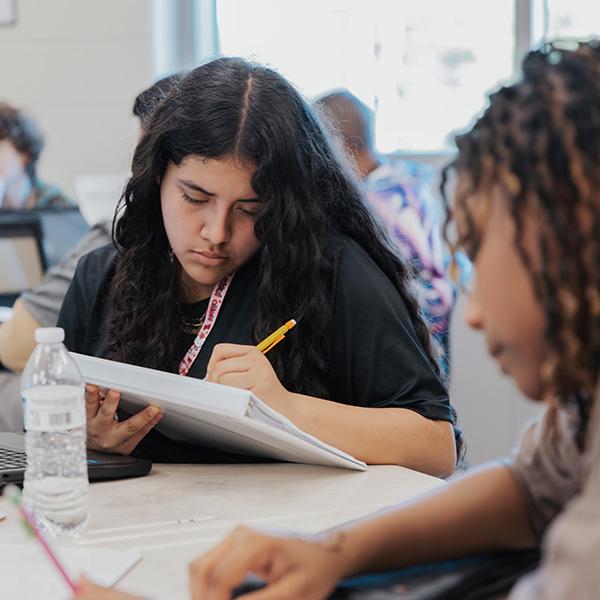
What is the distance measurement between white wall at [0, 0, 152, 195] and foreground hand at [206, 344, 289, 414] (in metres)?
2.56

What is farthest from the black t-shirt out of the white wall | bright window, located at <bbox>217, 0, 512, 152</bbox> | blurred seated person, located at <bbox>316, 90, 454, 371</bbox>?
the white wall

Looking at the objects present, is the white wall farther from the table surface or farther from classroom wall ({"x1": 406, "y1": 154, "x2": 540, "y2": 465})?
the table surface

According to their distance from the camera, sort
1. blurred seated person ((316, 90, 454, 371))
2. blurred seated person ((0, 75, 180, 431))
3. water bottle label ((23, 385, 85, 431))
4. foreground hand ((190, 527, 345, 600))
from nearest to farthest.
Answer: foreground hand ((190, 527, 345, 600)) < water bottle label ((23, 385, 85, 431)) < blurred seated person ((0, 75, 180, 431)) < blurred seated person ((316, 90, 454, 371))

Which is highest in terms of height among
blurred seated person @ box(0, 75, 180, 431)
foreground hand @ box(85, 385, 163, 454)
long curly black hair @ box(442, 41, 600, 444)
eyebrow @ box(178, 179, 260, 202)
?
long curly black hair @ box(442, 41, 600, 444)

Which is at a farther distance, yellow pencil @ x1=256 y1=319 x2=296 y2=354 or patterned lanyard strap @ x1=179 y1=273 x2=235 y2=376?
patterned lanyard strap @ x1=179 y1=273 x2=235 y2=376

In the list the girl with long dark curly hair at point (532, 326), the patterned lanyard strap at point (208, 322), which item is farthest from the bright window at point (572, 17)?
the girl with long dark curly hair at point (532, 326)

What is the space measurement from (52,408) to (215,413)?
0.60 ft

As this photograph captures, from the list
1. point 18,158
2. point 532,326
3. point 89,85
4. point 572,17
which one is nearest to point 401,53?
point 572,17

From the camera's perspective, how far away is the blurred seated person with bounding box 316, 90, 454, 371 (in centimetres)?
297

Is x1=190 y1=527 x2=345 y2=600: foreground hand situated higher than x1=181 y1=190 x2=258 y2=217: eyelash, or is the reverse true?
x1=181 y1=190 x2=258 y2=217: eyelash

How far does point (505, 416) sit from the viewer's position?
12.0ft

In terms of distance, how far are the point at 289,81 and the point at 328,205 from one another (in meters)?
0.21

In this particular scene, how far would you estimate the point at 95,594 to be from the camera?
788 millimetres

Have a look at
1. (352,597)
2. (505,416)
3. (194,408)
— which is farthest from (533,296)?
(505,416)
